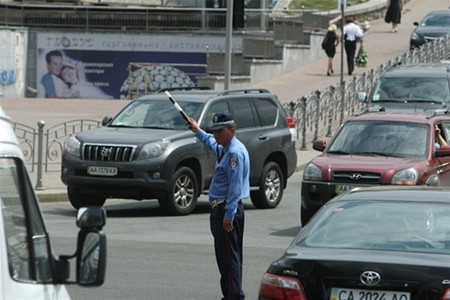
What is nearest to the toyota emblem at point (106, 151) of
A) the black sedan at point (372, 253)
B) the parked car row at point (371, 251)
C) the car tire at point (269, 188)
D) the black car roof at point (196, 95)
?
the black car roof at point (196, 95)

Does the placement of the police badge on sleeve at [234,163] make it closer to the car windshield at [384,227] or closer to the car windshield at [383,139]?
the car windshield at [384,227]

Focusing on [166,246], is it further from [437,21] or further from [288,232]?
[437,21]

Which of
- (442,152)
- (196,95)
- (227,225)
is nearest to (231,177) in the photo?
(227,225)

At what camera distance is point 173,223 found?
61.7ft

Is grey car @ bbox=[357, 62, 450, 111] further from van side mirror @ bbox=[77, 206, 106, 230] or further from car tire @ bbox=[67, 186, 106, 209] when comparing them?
van side mirror @ bbox=[77, 206, 106, 230]

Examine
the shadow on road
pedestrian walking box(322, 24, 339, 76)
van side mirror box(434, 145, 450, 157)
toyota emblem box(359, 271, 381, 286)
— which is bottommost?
the shadow on road

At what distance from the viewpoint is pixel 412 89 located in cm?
2620

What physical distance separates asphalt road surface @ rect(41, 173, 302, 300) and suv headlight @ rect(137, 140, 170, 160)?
94cm

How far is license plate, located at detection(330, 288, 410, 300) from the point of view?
25.1 ft

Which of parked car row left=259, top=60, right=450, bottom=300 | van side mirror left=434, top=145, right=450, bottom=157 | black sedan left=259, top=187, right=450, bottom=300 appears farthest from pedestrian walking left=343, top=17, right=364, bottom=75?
black sedan left=259, top=187, right=450, bottom=300

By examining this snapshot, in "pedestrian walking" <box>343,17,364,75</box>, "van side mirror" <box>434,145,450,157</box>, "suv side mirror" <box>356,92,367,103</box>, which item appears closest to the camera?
"van side mirror" <box>434,145,450,157</box>

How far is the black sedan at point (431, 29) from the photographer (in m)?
46.5

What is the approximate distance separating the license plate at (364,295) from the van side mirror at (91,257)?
103 inches

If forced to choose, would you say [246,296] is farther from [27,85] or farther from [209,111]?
[27,85]
